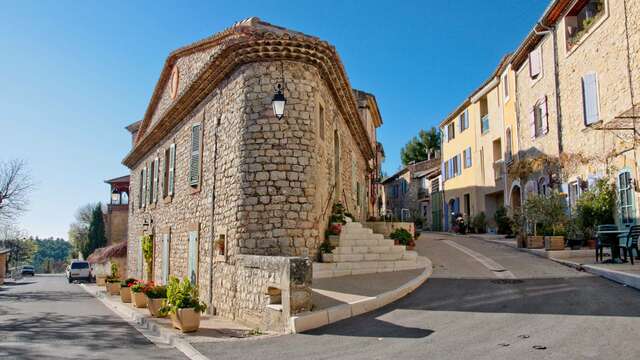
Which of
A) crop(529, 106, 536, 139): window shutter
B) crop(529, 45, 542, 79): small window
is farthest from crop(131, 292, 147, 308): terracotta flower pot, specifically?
crop(529, 45, 542, 79): small window

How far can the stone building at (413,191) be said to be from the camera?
1451 inches

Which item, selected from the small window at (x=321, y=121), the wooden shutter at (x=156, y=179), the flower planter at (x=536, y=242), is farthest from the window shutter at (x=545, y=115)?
the wooden shutter at (x=156, y=179)

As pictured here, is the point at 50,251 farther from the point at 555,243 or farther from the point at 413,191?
the point at 555,243

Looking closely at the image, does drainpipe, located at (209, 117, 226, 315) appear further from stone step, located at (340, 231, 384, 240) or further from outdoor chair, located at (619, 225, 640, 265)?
outdoor chair, located at (619, 225, 640, 265)

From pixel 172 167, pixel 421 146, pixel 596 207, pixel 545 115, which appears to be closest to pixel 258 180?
pixel 172 167

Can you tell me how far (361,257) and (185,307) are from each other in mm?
4287

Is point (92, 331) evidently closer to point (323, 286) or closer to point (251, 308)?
point (251, 308)

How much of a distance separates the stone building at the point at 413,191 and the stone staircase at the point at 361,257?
2208cm

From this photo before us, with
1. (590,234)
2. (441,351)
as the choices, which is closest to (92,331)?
(441,351)

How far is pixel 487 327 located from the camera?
256 inches

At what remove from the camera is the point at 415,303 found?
841 cm

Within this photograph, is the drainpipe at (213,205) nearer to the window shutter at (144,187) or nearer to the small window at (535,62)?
the window shutter at (144,187)

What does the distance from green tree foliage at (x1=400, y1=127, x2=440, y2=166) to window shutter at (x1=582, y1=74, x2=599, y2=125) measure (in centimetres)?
3448

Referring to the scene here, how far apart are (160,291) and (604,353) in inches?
365
